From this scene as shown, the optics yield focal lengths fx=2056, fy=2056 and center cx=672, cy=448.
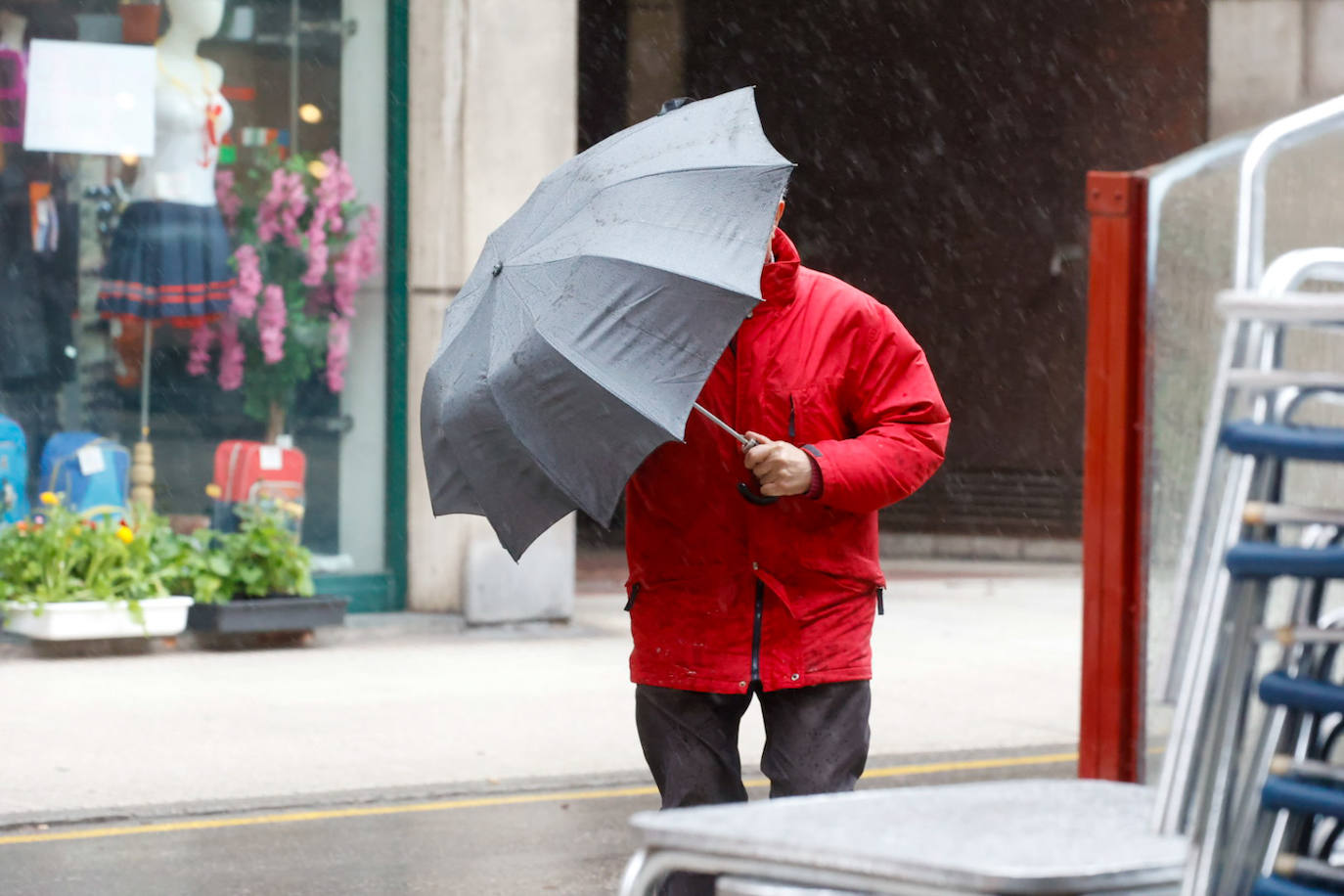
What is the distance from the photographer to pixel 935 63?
1823 cm

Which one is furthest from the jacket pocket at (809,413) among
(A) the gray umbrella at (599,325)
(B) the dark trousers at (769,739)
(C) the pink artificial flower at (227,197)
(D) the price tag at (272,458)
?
(C) the pink artificial flower at (227,197)

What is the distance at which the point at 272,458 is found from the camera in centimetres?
1209

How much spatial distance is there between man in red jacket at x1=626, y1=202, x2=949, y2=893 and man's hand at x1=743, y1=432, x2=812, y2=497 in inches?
4.3

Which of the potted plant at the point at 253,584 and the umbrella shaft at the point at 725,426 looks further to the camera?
the potted plant at the point at 253,584

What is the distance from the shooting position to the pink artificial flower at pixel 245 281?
12031 millimetres

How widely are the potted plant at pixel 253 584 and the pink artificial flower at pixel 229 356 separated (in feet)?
3.06

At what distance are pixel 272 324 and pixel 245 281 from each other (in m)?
0.30

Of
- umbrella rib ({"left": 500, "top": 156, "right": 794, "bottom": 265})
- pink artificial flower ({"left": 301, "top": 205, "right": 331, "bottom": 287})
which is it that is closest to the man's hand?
umbrella rib ({"left": 500, "top": 156, "right": 794, "bottom": 265})

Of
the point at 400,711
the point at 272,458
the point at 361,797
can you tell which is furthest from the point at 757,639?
the point at 272,458

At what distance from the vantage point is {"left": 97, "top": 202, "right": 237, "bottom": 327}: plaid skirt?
1173cm

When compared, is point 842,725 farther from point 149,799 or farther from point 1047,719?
point 1047,719

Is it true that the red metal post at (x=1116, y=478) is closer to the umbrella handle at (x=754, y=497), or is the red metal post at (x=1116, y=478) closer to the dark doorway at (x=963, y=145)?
the umbrella handle at (x=754, y=497)

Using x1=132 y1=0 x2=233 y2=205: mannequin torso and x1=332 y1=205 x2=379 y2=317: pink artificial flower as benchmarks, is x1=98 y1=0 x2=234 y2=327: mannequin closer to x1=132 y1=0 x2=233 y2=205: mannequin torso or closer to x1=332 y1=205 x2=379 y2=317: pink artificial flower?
x1=132 y1=0 x2=233 y2=205: mannequin torso

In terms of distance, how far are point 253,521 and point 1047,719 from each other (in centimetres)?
471
